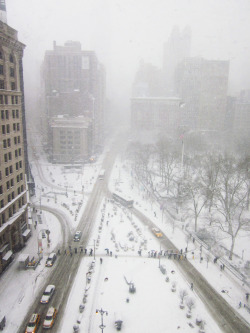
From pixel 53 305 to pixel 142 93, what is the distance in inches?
5445

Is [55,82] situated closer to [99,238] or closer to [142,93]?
[142,93]

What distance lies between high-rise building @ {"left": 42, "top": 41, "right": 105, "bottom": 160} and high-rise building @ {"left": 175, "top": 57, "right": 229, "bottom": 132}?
51.0m

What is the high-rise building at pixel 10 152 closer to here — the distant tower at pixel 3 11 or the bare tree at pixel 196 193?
the distant tower at pixel 3 11

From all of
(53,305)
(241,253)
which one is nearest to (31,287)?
(53,305)

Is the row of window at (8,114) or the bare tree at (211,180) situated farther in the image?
the bare tree at (211,180)

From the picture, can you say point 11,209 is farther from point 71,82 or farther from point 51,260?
point 71,82

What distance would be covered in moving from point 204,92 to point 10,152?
124531mm

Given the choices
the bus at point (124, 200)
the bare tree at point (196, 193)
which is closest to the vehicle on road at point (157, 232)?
the bare tree at point (196, 193)

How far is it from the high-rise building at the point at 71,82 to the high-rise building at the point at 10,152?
71.4 m

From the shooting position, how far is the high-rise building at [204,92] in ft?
453

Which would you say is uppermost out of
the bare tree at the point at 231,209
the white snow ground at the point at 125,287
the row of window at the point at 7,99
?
the row of window at the point at 7,99

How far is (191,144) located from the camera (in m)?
98.0

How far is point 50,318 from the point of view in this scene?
24.8 m

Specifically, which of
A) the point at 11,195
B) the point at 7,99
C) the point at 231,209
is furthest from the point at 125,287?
the point at 231,209
